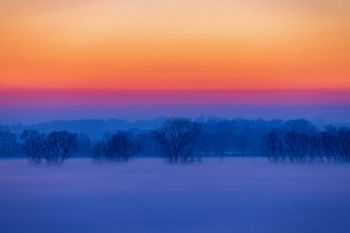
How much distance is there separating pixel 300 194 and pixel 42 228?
2.68 metres

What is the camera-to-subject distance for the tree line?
6.93 metres

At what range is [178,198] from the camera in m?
6.88

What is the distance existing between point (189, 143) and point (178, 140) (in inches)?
5.4

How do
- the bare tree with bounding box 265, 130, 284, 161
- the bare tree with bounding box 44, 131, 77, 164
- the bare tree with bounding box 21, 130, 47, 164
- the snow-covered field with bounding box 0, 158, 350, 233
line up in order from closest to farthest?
the snow-covered field with bounding box 0, 158, 350, 233, the bare tree with bounding box 21, 130, 47, 164, the bare tree with bounding box 44, 131, 77, 164, the bare tree with bounding box 265, 130, 284, 161

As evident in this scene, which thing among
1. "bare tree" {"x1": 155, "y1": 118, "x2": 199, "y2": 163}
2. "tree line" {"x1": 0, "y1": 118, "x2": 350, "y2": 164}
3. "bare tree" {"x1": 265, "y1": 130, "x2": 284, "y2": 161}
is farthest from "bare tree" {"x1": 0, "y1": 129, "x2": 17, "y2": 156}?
"bare tree" {"x1": 265, "y1": 130, "x2": 284, "y2": 161}

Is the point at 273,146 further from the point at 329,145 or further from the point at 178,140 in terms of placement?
the point at 178,140

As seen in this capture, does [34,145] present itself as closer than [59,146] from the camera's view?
Yes

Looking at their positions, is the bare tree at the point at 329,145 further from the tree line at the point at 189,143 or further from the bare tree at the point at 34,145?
the bare tree at the point at 34,145

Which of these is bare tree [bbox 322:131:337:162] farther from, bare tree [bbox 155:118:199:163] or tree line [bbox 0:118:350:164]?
bare tree [bbox 155:118:199:163]

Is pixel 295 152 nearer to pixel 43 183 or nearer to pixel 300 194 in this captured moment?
pixel 300 194

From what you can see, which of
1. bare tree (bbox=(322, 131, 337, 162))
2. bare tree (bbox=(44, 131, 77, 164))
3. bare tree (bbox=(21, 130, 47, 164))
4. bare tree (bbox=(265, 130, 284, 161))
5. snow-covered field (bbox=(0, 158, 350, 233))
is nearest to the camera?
snow-covered field (bbox=(0, 158, 350, 233))

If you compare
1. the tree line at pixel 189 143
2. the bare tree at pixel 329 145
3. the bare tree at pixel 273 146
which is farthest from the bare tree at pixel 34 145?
the bare tree at pixel 329 145

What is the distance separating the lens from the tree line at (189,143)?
6.93m

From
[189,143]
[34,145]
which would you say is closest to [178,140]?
[189,143]
